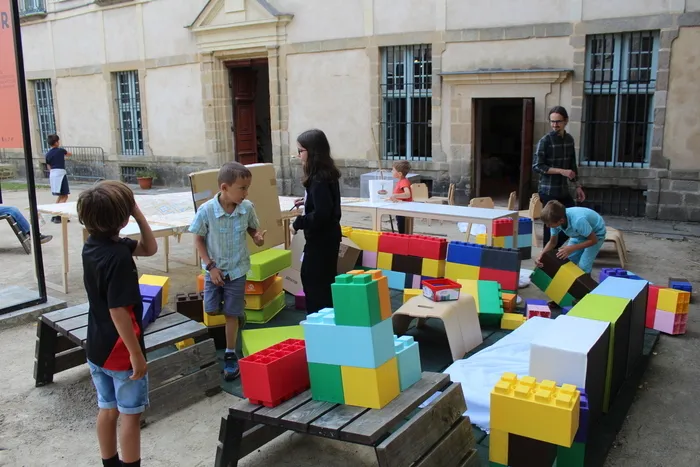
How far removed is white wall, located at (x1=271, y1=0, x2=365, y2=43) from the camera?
1170cm

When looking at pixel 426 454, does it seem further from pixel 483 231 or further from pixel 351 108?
→ pixel 351 108

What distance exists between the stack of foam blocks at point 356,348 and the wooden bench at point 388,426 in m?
0.06

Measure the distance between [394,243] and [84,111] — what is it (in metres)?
13.4

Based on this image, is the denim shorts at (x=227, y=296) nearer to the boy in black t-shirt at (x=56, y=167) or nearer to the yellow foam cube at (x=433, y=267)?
the yellow foam cube at (x=433, y=267)

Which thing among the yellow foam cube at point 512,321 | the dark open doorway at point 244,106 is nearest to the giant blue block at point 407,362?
the yellow foam cube at point 512,321

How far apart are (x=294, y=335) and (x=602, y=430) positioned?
6.79 ft

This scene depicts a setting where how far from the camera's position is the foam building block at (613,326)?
352 cm

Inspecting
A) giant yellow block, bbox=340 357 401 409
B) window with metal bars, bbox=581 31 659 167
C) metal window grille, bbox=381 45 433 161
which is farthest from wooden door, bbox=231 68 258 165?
giant yellow block, bbox=340 357 401 409

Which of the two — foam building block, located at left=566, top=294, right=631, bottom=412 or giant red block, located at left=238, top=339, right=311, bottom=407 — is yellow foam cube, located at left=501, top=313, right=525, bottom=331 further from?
giant red block, located at left=238, top=339, right=311, bottom=407

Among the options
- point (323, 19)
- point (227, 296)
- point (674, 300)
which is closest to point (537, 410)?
point (227, 296)

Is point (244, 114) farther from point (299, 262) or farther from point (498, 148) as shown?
point (299, 262)

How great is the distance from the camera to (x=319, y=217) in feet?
13.8

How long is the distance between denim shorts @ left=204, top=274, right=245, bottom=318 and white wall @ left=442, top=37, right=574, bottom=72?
761 centimetres

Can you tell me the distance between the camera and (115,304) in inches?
99.9
